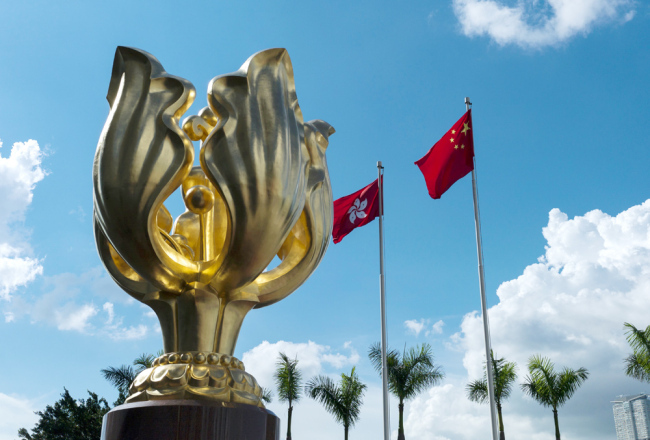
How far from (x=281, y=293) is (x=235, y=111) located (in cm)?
136

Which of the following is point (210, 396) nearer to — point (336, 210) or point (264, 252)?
point (264, 252)

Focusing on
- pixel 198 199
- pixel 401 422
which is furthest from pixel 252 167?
pixel 401 422

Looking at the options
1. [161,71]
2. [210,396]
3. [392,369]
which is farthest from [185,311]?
[392,369]

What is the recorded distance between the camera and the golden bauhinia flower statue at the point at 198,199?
3770 mm

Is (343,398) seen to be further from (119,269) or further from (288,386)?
(119,269)

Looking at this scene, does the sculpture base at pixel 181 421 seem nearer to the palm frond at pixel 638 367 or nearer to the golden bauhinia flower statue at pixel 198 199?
the golden bauhinia flower statue at pixel 198 199

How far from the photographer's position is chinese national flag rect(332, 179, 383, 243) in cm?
1471

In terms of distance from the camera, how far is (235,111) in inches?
157

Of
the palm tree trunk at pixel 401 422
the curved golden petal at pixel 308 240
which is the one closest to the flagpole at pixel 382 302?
the palm tree trunk at pixel 401 422

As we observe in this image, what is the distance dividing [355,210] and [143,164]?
11.3 metres

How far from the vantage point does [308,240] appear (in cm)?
464

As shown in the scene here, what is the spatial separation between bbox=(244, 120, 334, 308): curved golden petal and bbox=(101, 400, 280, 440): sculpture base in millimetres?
977

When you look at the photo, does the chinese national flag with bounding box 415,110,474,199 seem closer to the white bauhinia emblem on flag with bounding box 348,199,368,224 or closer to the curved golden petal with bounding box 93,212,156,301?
the white bauhinia emblem on flag with bounding box 348,199,368,224

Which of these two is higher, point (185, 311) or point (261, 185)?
point (261, 185)
